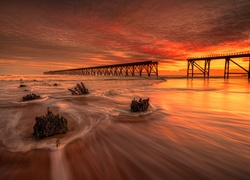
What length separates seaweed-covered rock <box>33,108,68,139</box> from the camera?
267 cm

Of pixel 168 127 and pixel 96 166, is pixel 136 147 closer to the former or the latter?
pixel 96 166

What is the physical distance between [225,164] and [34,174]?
7.71 feet

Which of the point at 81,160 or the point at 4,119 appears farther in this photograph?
the point at 4,119

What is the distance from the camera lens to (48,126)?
276 cm

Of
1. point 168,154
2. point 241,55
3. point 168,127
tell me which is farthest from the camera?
point 241,55

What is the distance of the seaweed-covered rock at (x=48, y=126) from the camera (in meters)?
2.67

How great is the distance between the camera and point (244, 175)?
163 cm

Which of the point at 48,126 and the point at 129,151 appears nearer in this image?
the point at 129,151

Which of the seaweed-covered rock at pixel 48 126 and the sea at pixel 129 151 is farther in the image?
the seaweed-covered rock at pixel 48 126

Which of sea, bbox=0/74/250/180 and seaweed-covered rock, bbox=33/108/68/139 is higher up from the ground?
seaweed-covered rock, bbox=33/108/68/139

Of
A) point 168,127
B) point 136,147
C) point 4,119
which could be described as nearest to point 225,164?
point 136,147

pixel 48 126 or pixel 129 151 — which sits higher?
pixel 48 126

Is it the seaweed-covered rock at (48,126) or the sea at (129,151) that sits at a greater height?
the seaweed-covered rock at (48,126)

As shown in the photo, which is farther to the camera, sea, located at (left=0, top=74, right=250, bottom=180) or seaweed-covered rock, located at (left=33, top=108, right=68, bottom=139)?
seaweed-covered rock, located at (left=33, top=108, right=68, bottom=139)
